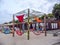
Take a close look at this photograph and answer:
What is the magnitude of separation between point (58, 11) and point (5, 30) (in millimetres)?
24330

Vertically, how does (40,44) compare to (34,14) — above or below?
below

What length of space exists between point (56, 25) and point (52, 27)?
6.44ft

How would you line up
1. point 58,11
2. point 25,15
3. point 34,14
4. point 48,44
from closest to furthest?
point 48,44 → point 25,15 → point 34,14 → point 58,11

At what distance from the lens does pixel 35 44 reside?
13.2 metres

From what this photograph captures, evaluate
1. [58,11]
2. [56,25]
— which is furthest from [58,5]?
[56,25]

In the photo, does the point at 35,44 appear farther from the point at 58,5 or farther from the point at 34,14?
the point at 58,5

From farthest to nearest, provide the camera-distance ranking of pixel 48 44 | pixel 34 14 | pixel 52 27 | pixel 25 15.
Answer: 1. pixel 52 27
2. pixel 34 14
3. pixel 25 15
4. pixel 48 44

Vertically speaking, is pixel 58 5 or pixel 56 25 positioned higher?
pixel 58 5

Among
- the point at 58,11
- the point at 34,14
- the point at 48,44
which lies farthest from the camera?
the point at 58,11

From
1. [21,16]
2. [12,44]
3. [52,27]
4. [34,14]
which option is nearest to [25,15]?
[21,16]

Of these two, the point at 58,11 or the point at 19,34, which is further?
the point at 58,11

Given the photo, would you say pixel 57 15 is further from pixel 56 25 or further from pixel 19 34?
pixel 19 34

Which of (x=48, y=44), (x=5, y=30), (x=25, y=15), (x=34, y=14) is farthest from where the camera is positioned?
(x=5, y=30)

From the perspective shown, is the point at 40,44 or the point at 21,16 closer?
the point at 40,44
